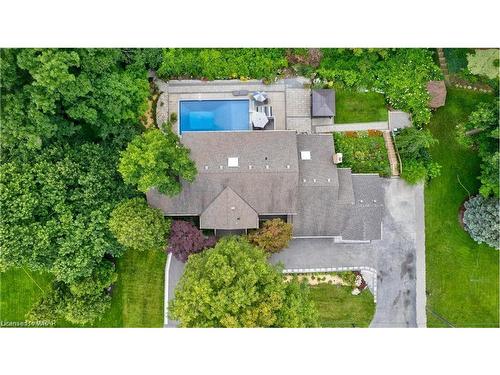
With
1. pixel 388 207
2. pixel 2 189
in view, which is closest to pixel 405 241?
pixel 388 207

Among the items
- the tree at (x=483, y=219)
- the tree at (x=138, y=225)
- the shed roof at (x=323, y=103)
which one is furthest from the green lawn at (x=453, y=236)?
the tree at (x=138, y=225)

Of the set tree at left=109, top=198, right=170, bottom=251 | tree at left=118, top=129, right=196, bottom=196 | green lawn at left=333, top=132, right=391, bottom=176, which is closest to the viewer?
tree at left=118, top=129, right=196, bottom=196

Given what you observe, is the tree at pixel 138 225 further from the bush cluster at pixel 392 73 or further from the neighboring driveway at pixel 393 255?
the bush cluster at pixel 392 73

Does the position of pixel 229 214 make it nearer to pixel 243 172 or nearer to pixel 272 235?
pixel 243 172

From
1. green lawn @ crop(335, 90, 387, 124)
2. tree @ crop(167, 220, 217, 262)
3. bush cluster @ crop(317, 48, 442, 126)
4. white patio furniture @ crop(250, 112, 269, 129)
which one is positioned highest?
bush cluster @ crop(317, 48, 442, 126)

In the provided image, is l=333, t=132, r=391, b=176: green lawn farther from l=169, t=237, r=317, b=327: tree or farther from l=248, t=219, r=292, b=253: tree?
l=169, t=237, r=317, b=327: tree

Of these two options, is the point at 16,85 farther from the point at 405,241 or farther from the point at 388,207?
the point at 405,241

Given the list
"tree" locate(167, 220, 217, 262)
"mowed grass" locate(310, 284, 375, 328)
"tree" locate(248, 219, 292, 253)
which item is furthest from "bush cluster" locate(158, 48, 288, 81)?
"mowed grass" locate(310, 284, 375, 328)
